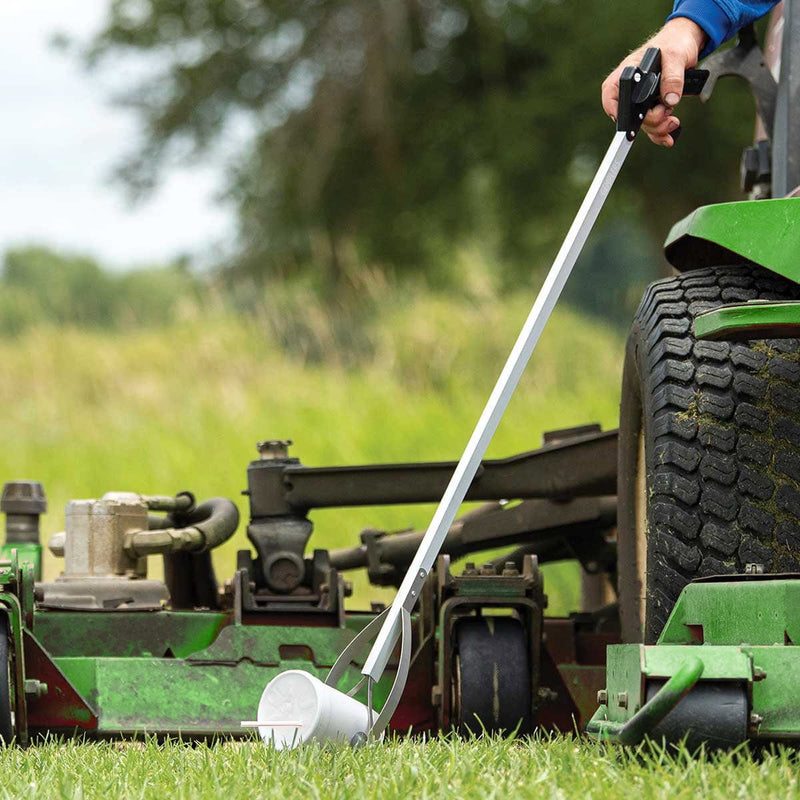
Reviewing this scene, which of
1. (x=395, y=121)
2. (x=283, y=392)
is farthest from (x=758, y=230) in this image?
(x=395, y=121)

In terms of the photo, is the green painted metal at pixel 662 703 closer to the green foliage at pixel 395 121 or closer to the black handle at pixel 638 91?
the black handle at pixel 638 91

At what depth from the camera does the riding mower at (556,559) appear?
3207 millimetres

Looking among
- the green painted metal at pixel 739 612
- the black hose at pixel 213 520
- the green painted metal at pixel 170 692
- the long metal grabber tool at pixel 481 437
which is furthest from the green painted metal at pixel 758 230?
the black hose at pixel 213 520

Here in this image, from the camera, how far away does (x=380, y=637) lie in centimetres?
348

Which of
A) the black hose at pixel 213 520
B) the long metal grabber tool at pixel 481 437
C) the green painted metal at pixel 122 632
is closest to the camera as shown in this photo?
the long metal grabber tool at pixel 481 437

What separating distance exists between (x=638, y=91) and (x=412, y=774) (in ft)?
5.74

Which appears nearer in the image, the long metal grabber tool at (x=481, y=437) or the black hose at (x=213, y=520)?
the long metal grabber tool at (x=481, y=437)

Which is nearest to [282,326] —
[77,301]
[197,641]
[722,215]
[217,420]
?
[217,420]

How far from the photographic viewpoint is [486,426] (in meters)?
3.70

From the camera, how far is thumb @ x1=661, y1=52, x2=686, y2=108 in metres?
3.92

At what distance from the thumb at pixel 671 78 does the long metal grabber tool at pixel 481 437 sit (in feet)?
0.05

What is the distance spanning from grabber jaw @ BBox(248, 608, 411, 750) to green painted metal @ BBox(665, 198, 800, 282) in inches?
42.8

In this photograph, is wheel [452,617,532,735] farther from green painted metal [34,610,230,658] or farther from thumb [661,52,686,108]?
thumb [661,52,686,108]

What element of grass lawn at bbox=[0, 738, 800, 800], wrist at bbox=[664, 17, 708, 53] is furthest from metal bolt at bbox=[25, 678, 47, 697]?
wrist at bbox=[664, 17, 708, 53]
